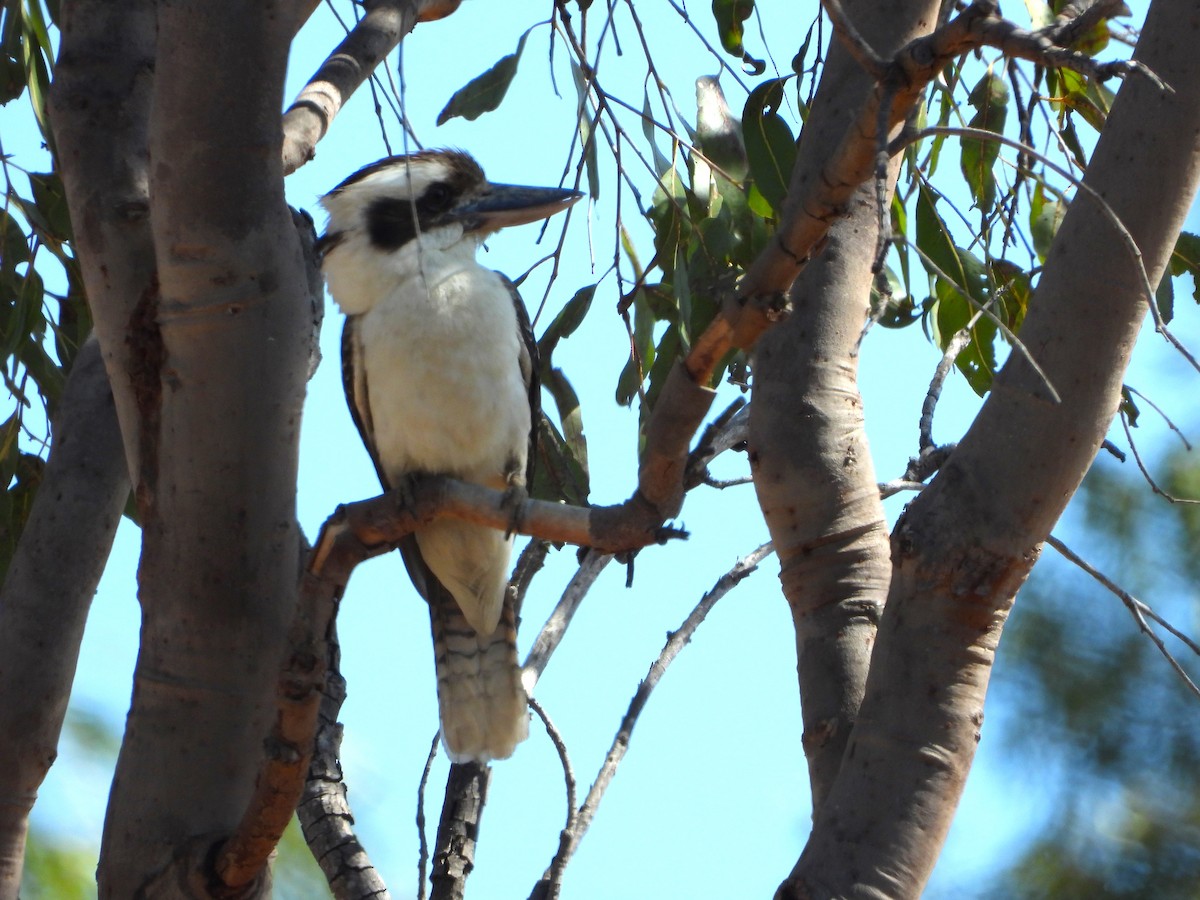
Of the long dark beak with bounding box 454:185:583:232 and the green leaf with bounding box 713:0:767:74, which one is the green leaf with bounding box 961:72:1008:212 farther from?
the long dark beak with bounding box 454:185:583:232

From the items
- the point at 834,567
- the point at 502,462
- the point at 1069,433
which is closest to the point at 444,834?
the point at 502,462

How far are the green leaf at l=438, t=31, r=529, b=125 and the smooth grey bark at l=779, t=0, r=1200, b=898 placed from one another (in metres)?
0.94

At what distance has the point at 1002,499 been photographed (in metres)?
1.24

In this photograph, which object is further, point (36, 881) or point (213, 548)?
point (36, 881)

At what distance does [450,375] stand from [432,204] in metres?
0.36

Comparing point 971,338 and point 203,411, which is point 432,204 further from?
point 203,411

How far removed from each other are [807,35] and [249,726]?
1191 millimetres

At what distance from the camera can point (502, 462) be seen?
2.15 meters

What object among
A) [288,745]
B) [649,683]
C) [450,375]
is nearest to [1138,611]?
[649,683]

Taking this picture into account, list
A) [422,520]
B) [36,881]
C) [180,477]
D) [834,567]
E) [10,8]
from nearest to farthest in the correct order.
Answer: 1. [180,477]
2. [422,520]
3. [834,567]
4. [36,881]
5. [10,8]

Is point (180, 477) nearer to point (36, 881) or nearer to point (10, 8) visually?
point (36, 881)

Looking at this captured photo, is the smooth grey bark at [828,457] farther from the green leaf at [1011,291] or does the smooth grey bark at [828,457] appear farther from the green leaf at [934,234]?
the green leaf at [1011,291]

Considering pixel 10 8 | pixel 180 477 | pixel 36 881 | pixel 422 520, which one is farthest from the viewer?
pixel 10 8

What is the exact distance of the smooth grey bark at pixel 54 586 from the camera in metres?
1.54
